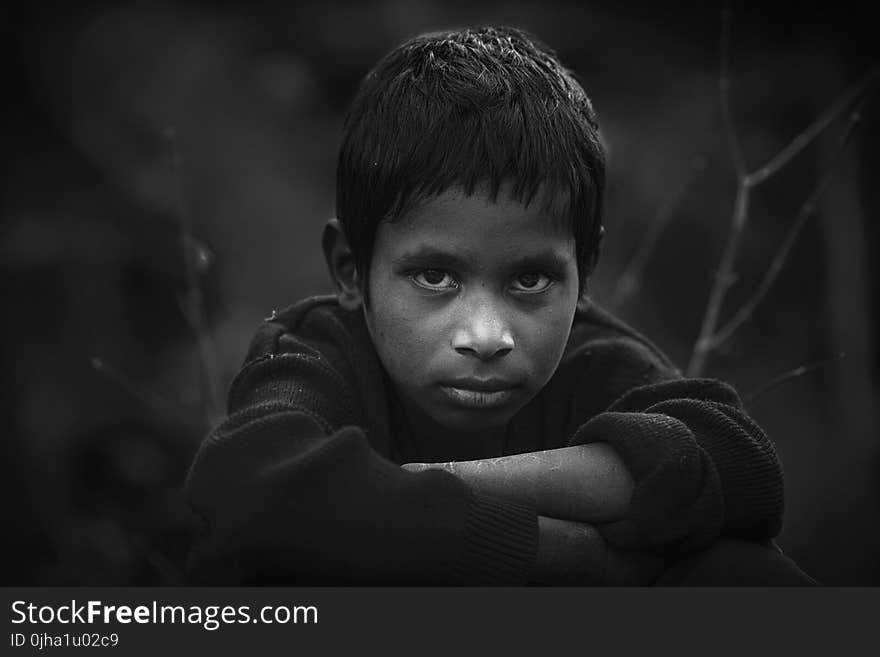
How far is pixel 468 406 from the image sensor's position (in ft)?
6.18

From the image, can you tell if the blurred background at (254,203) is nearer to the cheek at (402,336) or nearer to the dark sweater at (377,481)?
the dark sweater at (377,481)

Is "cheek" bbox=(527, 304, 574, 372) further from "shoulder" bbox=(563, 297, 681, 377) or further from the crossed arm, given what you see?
"shoulder" bbox=(563, 297, 681, 377)

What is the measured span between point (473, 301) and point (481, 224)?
12 cm

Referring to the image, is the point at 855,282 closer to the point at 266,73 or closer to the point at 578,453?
the point at 266,73

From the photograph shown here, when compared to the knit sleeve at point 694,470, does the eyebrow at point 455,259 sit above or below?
above

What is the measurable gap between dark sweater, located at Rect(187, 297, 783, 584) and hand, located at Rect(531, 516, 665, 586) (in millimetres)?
28

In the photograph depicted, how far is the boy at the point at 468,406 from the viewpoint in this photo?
65.0 inches

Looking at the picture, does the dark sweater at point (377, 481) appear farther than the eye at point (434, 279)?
No

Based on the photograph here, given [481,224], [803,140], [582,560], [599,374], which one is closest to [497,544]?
[582,560]

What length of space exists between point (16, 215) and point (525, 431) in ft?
9.31

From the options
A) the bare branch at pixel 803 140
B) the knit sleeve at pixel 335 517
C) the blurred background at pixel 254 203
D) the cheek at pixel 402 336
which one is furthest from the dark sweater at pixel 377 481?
the blurred background at pixel 254 203

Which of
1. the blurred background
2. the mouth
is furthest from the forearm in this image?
the blurred background

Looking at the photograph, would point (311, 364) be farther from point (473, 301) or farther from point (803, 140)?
point (803, 140)

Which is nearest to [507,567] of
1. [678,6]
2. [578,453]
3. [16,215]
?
[578,453]
